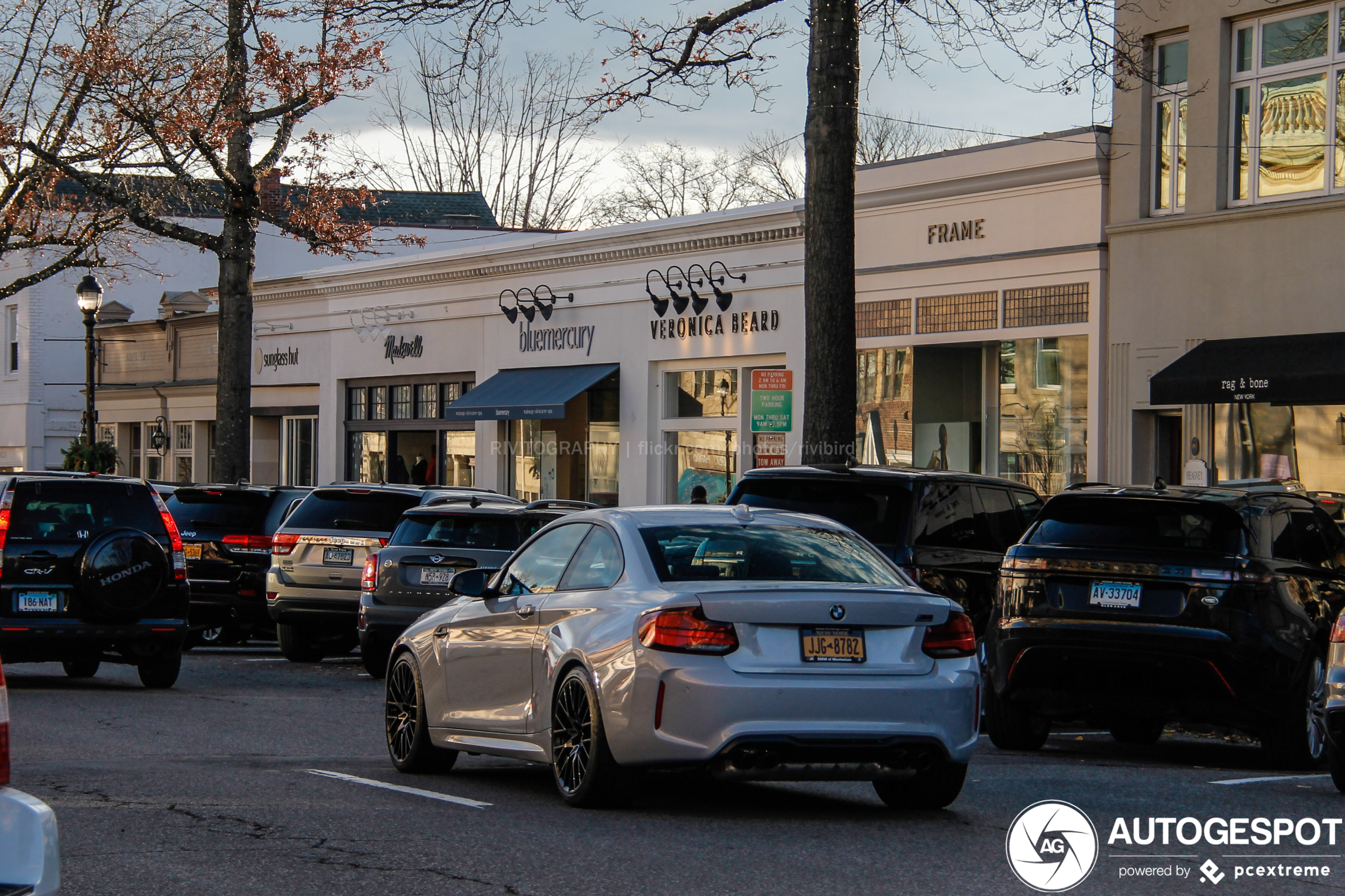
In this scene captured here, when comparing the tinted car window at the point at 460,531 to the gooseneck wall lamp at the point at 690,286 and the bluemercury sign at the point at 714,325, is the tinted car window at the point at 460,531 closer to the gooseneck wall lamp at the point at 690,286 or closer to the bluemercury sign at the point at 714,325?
the bluemercury sign at the point at 714,325

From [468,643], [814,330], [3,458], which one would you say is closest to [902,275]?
[814,330]

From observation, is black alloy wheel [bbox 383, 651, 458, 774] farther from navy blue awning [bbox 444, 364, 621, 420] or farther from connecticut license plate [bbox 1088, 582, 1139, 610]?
navy blue awning [bbox 444, 364, 621, 420]

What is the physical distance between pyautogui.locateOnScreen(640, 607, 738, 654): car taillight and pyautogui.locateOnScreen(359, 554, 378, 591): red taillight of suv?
8.20 metres

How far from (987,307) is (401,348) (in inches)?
605

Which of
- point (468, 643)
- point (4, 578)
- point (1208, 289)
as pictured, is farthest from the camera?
point (1208, 289)

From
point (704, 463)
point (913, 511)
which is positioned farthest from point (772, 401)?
point (704, 463)

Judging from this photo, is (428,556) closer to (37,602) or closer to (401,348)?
(37,602)

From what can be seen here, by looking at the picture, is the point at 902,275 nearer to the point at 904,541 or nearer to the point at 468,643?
the point at 904,541

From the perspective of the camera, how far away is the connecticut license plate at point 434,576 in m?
15.4

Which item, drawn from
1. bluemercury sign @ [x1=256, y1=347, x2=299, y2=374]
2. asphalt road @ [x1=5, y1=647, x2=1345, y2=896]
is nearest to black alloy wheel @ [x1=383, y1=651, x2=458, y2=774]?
asphalt road @ [x1=5, y1=647, x2=1345, y2=896]

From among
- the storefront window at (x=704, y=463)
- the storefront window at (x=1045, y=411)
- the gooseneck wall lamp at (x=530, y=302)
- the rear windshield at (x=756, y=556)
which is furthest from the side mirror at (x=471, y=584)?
the gooseneck wall lamp at (x=530, y=302)

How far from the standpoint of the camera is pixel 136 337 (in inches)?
1806

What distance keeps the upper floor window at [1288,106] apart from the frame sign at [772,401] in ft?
20.6

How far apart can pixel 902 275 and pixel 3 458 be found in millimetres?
39999
